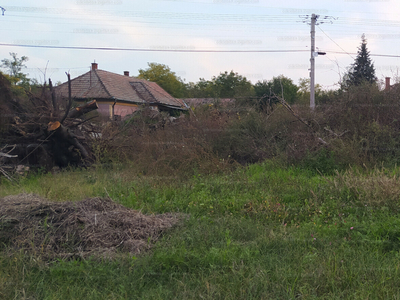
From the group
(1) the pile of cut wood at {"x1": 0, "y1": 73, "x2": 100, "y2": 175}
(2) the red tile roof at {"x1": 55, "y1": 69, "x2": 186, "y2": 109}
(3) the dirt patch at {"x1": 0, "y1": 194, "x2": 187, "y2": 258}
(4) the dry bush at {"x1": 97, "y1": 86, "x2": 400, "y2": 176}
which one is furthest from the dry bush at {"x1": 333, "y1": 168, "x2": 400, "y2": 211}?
(2) the red tile roof at {"x1": 55, "y1": 69, "x2": 186, "y2": 109}

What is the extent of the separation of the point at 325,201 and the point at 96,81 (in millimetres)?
26837

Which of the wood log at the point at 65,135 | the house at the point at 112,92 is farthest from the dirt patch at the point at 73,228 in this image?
the house at the point at 112,92

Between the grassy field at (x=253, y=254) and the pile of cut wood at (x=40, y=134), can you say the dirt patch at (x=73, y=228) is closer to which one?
the grassy field at (x=253, y=254)

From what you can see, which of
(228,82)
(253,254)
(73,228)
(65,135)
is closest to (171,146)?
(65,135)

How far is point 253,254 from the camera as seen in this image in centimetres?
384

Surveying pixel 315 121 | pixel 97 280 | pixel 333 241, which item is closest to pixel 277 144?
pixel 315 121

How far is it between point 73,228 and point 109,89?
83.2ft

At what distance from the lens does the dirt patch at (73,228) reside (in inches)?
156

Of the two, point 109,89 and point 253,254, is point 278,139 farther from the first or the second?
point 109,89

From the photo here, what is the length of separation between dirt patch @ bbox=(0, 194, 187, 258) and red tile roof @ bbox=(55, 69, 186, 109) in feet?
68.8

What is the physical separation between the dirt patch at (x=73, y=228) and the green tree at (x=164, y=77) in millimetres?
47141

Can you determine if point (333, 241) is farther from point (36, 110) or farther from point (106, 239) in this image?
point (36, 110)

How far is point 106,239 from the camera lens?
13.6 ft

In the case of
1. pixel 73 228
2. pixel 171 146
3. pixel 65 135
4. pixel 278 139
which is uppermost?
pixel 65 135
